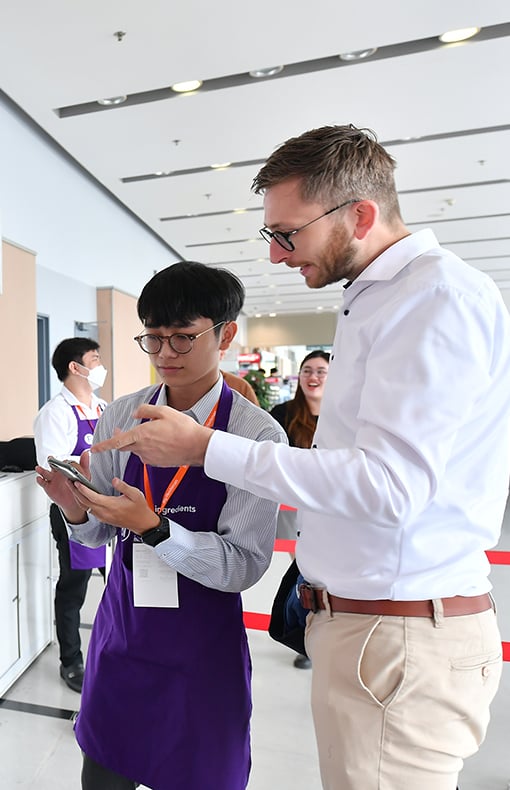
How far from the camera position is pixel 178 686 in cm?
106

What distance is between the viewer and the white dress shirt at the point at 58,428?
2.54m

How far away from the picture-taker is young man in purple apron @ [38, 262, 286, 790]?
1.04m

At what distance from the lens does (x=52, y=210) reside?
5.42 metres

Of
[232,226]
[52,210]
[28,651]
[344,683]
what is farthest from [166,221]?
[344,683]

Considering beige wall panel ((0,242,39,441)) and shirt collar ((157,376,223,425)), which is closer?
shirt collar ((157,376,223,425))

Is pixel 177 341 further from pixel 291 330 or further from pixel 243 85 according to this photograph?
pixel 291 330

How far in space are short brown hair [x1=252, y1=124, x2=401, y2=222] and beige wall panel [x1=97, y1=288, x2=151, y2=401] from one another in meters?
5.92

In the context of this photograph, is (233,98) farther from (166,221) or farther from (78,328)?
(166,221)

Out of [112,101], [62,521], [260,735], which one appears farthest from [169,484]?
[112,101]

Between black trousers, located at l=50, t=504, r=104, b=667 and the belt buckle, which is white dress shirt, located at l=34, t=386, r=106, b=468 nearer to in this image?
black trousers, located at l=50, t=504, r=104, b=667

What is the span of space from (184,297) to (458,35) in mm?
4187

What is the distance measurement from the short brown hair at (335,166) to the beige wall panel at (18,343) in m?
3.77

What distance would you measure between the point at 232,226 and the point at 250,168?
2.58 metres

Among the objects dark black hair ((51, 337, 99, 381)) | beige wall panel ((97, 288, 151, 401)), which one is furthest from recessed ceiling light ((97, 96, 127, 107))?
dark black hair ((51, 337, 99, 381))
